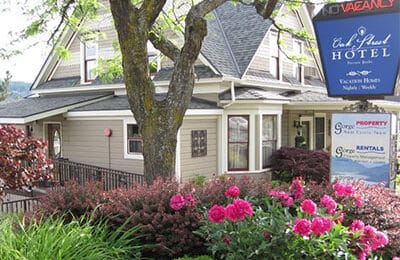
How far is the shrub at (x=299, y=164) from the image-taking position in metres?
14.2

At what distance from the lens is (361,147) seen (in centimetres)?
712

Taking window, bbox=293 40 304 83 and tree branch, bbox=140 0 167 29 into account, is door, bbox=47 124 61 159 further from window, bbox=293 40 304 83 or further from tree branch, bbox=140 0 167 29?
window, bbox=293 40 304 83

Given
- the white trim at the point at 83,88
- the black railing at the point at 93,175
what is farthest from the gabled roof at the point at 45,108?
the black railing at the point at 93,175

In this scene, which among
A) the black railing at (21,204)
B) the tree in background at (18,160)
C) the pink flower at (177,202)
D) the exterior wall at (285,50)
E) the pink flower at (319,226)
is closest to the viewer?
the pink flower at (319,226)

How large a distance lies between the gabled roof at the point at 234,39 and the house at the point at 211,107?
4 cm

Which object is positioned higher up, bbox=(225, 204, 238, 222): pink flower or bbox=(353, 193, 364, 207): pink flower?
bbox=(225, 204, 238, 222): pink flower

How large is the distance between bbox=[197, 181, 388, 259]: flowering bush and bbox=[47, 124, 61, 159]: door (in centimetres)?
1341

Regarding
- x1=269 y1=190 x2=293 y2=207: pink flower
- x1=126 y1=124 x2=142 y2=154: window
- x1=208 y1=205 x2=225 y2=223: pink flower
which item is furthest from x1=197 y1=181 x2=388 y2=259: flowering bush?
x1=126 y1=124 x2=142 y2=154: window

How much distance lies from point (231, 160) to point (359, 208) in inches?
362

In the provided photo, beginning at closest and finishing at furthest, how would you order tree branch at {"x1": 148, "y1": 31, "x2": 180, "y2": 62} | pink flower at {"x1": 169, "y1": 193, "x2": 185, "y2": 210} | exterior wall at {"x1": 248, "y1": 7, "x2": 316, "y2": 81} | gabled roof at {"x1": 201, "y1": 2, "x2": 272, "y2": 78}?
pink flower at {"x1": 169, "y1": 193, "x2": 185, "y2": 210}, tree branch at {"x1": 148, "y1": 31, "x2": 180, "y2": 62}, gabled roof at {"x1": 201, "y1": 2, "x2": 272, "y2": 78}, exterior wall at {"x1": 248, "y1": 7, "x2": 316, "y2": 81}

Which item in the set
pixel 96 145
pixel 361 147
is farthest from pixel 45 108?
pixel 361 147

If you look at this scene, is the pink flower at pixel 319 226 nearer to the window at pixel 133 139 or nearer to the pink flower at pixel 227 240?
the pink flower at pixel 227 240

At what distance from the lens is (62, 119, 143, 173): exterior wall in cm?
1357

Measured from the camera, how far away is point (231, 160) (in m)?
14.1
